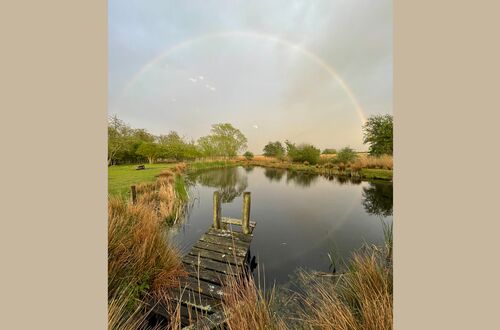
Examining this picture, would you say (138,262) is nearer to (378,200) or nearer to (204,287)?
(204,287)

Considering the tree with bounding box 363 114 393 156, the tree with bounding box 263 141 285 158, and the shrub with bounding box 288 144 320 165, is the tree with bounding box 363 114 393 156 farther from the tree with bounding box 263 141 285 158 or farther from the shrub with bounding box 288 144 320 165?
the tree with bounding box 263 141 285 158

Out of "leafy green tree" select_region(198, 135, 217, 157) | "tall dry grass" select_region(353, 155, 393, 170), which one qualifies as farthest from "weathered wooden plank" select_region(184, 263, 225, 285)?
"leafy green tree" select_region(198, 135, 217, 157)

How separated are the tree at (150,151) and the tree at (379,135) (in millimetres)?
35690

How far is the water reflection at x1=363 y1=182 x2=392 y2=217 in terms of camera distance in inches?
432

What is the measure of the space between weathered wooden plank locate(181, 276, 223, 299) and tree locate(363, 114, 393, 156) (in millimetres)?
29184

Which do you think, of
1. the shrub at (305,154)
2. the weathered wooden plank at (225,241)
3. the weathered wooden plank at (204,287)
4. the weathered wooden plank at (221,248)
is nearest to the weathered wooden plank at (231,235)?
the weathered wooden plank at (225,241)

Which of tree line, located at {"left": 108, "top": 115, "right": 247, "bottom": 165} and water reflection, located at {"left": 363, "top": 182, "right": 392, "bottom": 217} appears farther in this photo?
tree line, located at {"left": 108, "top": 115, "right": 247, "bottom": 165}

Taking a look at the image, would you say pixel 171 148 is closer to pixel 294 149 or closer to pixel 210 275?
pixel 294 149

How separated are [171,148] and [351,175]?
33082 mm

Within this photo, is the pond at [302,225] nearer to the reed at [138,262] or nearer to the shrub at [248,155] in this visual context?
the reed at [138,262]

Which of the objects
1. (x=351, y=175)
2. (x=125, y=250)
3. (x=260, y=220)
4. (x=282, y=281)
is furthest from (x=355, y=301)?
(x=351, y=175)

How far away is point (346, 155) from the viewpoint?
28484mm

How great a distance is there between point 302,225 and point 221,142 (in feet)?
141

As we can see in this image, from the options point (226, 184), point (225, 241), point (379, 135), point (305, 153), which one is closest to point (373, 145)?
point (379, 135)
